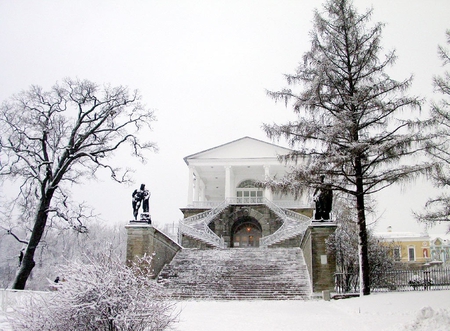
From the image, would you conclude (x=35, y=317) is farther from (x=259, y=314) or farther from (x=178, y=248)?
(x=178, y=248)

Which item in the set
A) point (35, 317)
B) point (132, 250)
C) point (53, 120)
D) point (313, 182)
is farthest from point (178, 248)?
point (35, 317)

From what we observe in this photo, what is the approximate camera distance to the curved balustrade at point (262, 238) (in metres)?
26.7

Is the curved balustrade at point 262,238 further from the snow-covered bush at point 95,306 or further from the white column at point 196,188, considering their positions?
the snow-covered bush at point 95,306

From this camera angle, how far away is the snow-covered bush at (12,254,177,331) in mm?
5324

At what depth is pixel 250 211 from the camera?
111ft

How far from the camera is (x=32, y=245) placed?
1769 cm

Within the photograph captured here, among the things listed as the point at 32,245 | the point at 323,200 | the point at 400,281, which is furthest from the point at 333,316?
the point at 32,245

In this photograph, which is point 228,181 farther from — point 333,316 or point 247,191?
point 333,316

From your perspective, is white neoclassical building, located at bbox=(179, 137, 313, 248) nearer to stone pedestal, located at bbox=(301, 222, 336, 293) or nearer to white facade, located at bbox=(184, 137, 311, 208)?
white facade, located at bbox=(184, 137, 311, 208)

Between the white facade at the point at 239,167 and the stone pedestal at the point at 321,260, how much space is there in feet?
61.8

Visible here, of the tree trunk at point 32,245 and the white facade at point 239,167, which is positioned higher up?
the white facade at point 239,167

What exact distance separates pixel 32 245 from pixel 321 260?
468 inches

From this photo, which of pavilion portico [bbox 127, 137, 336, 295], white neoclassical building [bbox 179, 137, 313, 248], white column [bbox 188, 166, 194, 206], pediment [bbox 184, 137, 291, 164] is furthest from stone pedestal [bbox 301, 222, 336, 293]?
pediment [bbox 184, 137, 291, 164]

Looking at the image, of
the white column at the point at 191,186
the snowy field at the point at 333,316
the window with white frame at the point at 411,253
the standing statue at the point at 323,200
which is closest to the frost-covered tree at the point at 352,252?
the standing statue at the point at 323,200
